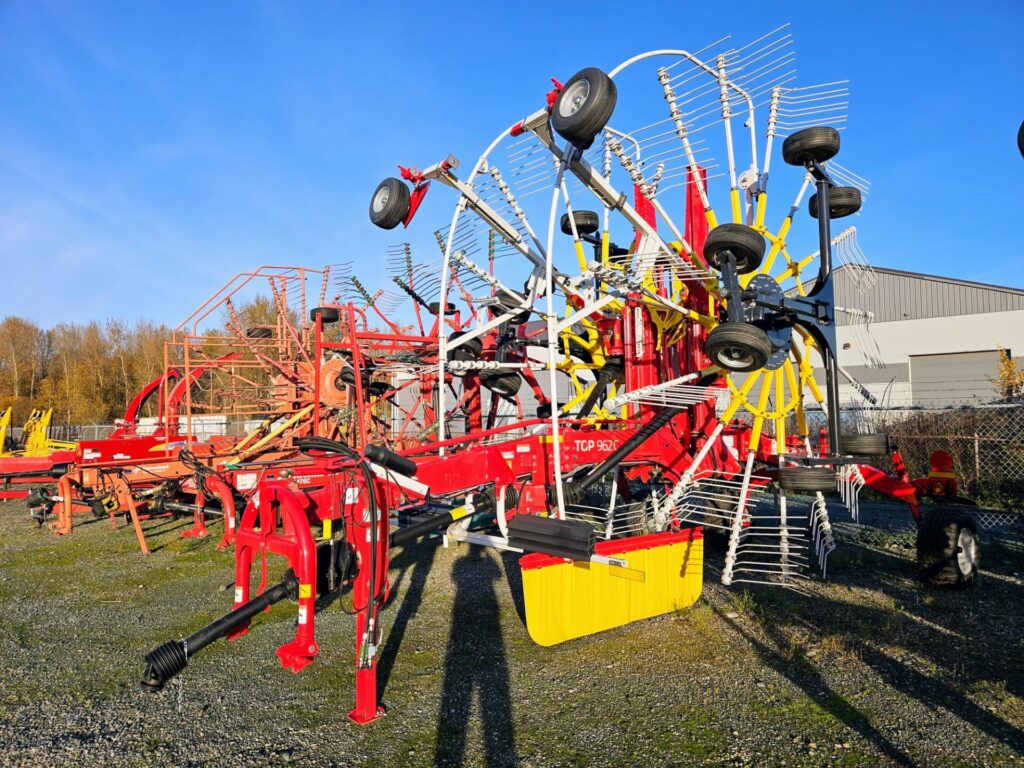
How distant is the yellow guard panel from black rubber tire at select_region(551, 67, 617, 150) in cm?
316

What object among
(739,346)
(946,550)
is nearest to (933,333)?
(946,550)

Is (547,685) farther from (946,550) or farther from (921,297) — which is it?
(921,297)

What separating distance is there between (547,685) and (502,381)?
4.27 m

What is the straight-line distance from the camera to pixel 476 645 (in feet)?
18.4

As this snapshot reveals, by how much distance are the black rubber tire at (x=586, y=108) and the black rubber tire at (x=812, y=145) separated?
10.3 ft

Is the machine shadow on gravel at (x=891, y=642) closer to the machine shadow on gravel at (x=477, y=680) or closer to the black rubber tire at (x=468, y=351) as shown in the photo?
the machine shadow on gravel at (x=477, y=680)

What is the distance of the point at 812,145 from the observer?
21.1 feet

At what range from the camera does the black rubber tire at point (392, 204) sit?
20.0 feet

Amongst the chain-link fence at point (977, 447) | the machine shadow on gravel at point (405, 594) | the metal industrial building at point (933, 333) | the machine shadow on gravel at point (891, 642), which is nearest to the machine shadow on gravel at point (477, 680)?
the machine shadow on gravel at point (405, 594)

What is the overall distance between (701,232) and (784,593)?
403cm

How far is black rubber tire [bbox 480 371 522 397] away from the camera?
827 centimetres

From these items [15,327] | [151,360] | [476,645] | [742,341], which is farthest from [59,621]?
[15,327]

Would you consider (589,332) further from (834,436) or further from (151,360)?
(151,360)

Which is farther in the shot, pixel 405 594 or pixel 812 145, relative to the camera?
pixel 405 594
